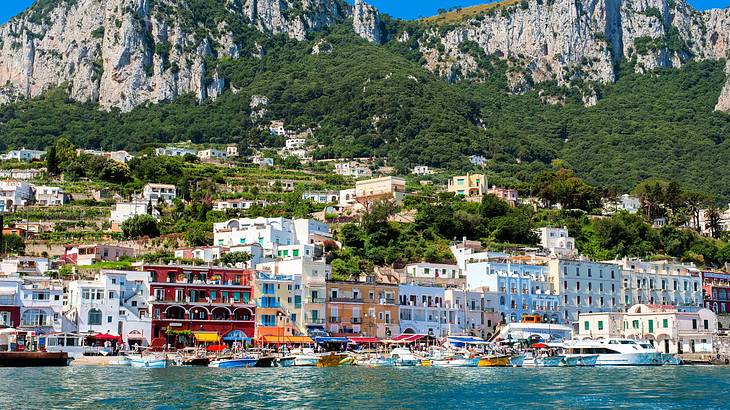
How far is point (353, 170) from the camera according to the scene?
620ft

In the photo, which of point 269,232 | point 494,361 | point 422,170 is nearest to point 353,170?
point 422,170

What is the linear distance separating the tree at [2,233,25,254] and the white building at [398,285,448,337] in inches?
1620

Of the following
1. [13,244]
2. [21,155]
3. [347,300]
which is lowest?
[347,300]

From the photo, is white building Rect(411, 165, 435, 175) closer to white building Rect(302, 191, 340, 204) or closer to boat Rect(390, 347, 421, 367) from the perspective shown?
white building Rect(302, 191, 340, 204)

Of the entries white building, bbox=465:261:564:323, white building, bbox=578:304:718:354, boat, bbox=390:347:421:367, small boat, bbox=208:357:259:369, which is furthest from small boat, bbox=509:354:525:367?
small boat, bbox=208:357:259:369

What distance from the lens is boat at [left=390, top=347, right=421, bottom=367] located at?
88.5 metres

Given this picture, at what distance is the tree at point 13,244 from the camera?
118062 mm

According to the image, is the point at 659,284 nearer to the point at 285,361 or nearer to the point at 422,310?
the point at 422,310

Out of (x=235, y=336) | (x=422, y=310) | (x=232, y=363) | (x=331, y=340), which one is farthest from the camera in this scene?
(x=422, y=310)

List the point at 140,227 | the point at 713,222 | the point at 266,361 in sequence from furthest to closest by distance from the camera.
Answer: the point at 713,222, the point at 140,227, the point at 266,361

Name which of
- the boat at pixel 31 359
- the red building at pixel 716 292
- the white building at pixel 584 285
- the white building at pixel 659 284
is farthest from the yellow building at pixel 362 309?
the red building at pixel 716 292

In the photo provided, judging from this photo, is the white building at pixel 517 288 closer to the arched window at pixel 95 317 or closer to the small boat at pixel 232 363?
the small boat at pixel 232 363

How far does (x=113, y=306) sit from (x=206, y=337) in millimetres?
7749

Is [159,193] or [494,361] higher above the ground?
[159,193]
